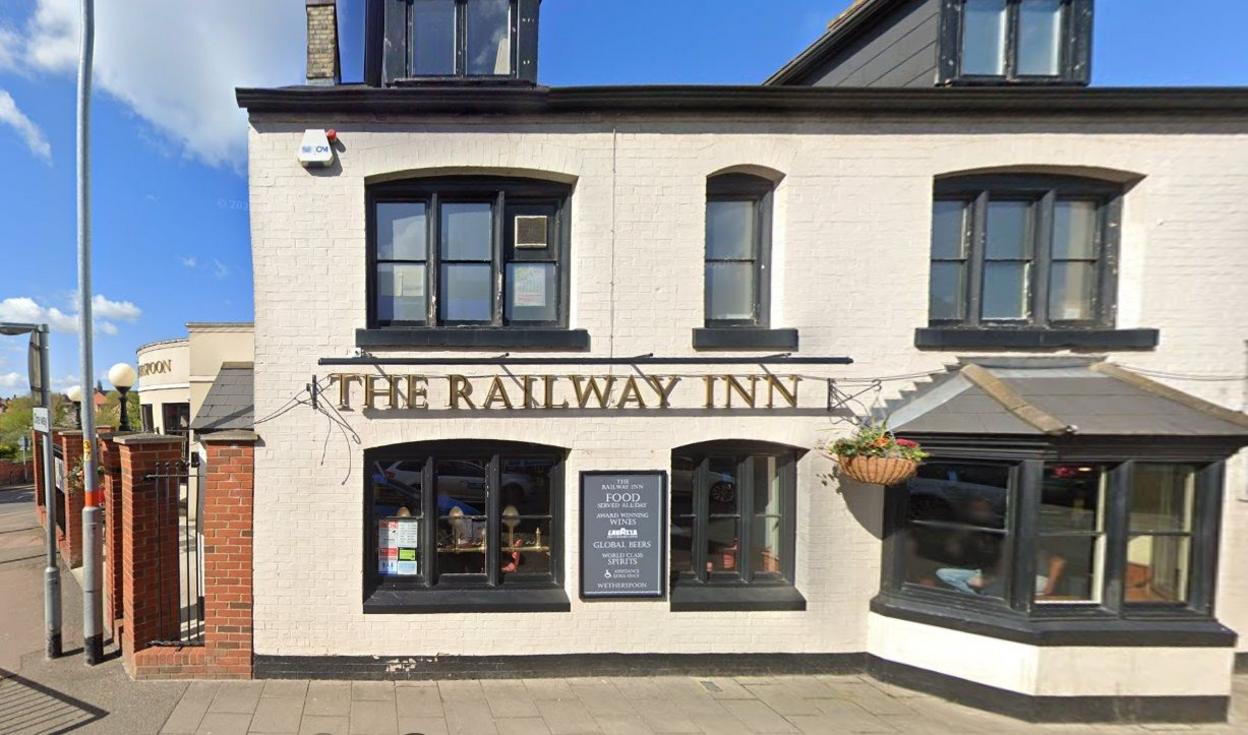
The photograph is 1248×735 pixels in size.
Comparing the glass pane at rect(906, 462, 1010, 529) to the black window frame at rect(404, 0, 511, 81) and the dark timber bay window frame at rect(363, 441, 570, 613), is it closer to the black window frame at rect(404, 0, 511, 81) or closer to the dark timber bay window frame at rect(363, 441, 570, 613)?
the dark timber bay window frame at rect(363, 441, 570, 613)

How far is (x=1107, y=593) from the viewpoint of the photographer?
4.63m

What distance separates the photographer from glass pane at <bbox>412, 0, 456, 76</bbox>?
5.33 metres

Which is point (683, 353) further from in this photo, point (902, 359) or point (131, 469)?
point (131, 469)

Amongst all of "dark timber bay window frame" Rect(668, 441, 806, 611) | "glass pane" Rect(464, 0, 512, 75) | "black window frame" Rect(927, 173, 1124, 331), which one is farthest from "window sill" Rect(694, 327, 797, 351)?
"glass pane" Rect(464, 0, 512, 75)

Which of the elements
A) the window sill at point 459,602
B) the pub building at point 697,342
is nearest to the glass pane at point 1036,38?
the pub building at point 697,342

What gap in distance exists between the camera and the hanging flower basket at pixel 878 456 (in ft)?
14.7

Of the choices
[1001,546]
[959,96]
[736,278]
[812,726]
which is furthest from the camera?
[736,278]

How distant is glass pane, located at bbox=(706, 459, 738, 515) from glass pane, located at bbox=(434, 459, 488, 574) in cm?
239

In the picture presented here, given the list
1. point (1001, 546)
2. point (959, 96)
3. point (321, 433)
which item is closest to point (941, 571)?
point (1001, 546)

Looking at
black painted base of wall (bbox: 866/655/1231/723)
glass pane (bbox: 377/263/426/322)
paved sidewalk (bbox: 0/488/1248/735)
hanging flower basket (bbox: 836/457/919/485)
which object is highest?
glass pane (bbox: 377/263/426/322)

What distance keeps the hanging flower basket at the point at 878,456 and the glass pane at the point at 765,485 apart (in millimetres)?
801

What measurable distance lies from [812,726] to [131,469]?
22.2 ft

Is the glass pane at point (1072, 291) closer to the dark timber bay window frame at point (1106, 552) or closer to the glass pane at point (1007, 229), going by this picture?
the glass pane at point (1007, 229)

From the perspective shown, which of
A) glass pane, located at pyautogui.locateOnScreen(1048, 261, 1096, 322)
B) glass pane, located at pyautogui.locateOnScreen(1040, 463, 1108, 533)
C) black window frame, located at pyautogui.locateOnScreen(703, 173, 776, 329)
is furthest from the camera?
glass pane, located at pyautogui.locateOnScreen(1048, 261, 1096, 322)
